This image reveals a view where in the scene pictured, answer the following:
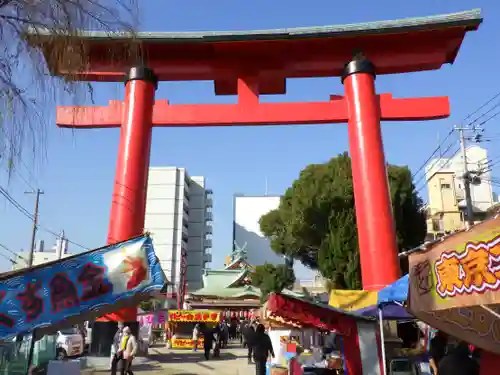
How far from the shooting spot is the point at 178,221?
231 feet

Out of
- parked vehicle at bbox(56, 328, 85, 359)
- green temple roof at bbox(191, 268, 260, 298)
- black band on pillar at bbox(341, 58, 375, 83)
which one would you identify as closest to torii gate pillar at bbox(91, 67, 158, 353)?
parked vehicle at bbox(56, 328, 85, 359)

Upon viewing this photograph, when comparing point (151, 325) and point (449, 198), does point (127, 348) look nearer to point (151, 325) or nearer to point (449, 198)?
point (151, 325)

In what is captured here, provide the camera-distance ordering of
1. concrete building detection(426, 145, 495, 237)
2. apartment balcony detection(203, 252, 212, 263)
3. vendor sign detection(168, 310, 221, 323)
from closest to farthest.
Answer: vendor sign detection(168, 310, 221, 323) → concrete building detection(426, 145, 495, 237) → apartment balcony detection(203, 252, 212, 263)

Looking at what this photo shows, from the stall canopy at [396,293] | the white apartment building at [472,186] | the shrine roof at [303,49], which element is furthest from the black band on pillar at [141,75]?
the white apartment building at [472,186]

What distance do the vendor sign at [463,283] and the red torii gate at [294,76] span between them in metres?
5.30

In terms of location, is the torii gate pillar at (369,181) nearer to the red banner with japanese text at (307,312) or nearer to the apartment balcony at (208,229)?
the red banner with japanese text at (307,312)

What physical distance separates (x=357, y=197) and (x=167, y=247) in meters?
59.3

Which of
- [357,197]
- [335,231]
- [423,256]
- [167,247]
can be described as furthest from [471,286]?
[167,247]

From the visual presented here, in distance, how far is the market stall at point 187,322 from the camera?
2034 centimetres

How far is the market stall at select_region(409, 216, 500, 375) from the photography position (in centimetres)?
379

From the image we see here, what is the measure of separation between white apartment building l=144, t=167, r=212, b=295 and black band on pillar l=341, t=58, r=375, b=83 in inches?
2158

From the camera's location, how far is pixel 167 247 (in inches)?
2697

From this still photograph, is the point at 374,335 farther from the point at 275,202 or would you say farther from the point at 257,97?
the point at 275,202

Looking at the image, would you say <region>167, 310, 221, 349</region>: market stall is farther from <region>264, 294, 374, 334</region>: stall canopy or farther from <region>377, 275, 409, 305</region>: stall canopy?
<region>377, 275, 409, 305</region>: stall canopy
